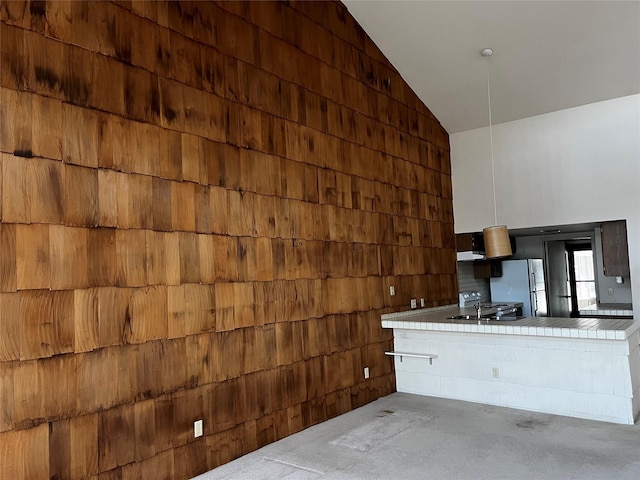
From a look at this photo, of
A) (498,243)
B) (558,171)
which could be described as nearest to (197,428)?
(498,243)

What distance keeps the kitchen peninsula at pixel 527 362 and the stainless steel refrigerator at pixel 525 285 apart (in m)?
2.53

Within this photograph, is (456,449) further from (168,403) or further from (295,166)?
(295,166)

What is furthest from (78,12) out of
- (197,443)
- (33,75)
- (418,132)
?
(418,132)

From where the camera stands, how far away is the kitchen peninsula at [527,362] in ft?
13.3

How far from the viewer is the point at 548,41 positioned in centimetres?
483

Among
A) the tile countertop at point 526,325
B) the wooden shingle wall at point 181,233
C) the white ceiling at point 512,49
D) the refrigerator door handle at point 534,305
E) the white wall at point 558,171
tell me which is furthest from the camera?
the refrigerator door handle at point 534,305

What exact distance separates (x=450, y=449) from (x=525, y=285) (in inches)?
175

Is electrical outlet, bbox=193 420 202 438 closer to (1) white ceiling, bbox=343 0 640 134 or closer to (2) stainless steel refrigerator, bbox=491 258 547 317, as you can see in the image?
(1) white ceiling, bbox=343 0 640 134

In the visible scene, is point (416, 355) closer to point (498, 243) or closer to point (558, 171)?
point (498, 243)

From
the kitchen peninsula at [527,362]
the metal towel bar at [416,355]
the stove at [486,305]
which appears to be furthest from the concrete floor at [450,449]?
the stove at [486,305]

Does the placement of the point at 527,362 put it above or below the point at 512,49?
below

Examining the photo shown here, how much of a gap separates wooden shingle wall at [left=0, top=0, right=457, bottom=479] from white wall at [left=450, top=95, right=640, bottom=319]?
6.37 ft

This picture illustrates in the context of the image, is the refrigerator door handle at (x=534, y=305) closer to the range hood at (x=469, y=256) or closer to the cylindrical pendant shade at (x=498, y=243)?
the range hood at (x=469, y=256)

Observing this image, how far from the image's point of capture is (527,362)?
4.52m
